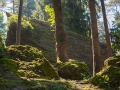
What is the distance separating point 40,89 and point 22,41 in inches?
808

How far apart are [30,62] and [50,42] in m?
18.4

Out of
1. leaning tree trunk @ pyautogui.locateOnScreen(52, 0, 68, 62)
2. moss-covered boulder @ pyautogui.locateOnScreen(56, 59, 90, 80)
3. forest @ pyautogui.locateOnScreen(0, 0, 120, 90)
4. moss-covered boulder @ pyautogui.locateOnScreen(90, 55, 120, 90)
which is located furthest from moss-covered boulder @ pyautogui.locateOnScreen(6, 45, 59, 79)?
leaning tree trunk @ pyautogui.locateOnScreen(52, 0, 68, 62)

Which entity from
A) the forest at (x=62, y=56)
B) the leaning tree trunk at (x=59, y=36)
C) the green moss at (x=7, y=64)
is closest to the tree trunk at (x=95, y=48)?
the forest at (x=62, y=56)

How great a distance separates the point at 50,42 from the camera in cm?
2714

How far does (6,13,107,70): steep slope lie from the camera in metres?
25.4

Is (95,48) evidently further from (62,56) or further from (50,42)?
(50,42)

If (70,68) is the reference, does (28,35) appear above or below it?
above

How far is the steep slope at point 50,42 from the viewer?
25.4m

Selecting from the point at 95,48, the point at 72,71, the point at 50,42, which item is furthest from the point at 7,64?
the point at 50,42

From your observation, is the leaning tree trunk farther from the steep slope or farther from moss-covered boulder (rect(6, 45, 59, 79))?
the steep slope

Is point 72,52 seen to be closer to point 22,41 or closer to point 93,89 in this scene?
point 22,41

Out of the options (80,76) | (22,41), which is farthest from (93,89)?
(22,41)

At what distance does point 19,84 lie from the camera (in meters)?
5.52

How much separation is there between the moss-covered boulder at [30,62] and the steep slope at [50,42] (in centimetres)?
1366
